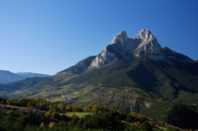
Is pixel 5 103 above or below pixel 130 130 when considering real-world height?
above

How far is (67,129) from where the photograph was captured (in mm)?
125375

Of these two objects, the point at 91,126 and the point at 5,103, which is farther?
the point at 5,103

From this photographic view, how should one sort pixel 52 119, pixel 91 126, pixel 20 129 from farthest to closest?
pixel 52 119 → pixel 91 126 → pixel 20 129

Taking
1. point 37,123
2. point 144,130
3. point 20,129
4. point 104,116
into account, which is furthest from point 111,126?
point 20,129

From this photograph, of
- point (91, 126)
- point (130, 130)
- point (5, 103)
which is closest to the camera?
point (130, 130)

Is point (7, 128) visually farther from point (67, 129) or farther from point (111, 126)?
point (111, 126)

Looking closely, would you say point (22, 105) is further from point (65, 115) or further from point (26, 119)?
point (26, 119)

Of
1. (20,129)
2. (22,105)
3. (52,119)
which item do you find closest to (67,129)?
(20,129)

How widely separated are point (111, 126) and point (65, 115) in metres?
25.4

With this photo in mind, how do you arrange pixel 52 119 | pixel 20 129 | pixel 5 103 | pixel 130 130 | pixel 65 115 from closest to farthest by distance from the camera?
pixel 20 129, pixel 130 130, pixel 52 119, pixel 65 115, pixel 5 103

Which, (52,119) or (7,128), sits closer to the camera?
(7,128)

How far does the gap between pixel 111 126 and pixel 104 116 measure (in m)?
8.76

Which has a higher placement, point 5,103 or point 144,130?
point 5,103

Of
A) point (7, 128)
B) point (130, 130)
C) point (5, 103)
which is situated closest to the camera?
point (7, 128)
